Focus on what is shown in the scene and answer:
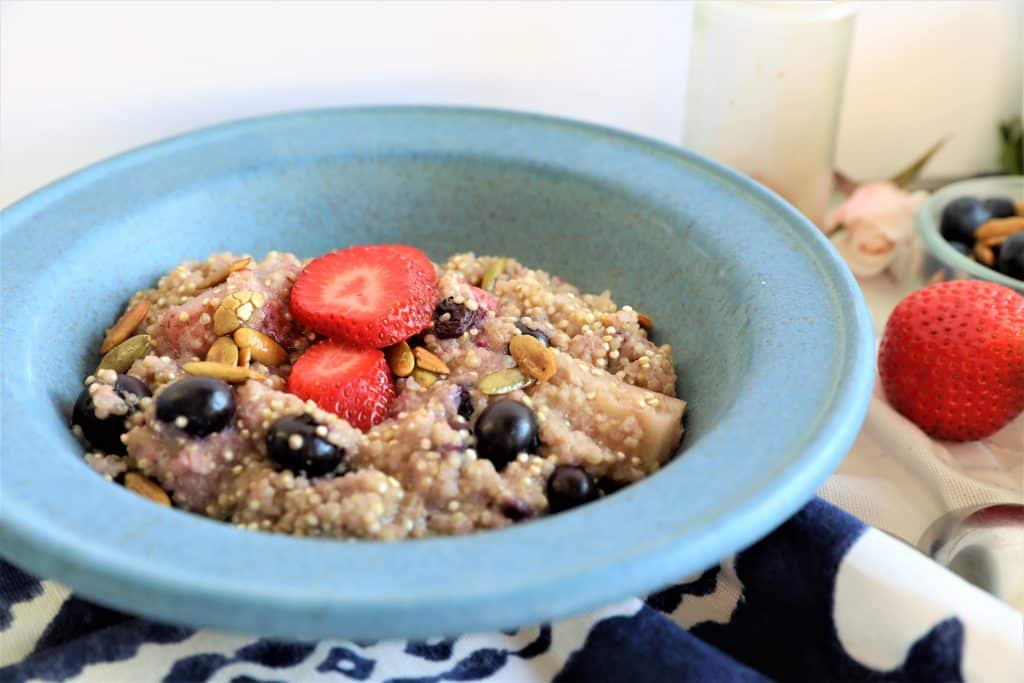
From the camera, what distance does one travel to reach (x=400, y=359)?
3.74ft

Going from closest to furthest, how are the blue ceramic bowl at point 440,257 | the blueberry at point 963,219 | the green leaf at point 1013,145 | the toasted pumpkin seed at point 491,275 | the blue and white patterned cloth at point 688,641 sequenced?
1. the blue ceramic bowl at point 440,257
2. the blue and white patterned cloth at point 688,641
3. the toasted pumpkin seed at point 491,275
4. the blueberry at point 963,219
5. the green leaf at point 1013,145

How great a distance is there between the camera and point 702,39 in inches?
66.9

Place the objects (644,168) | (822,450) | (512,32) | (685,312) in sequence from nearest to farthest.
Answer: (822,450)
(685,312)
(644,168)
(512,32)

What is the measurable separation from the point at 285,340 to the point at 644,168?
592mm

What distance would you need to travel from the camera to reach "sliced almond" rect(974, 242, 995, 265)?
61.4 inches

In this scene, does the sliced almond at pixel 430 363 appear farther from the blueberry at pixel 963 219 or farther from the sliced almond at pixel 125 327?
the blueberry at pixel 963 219

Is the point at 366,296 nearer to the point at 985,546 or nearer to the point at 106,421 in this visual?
the point at 106,421

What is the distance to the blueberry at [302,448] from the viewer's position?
97 centimetres

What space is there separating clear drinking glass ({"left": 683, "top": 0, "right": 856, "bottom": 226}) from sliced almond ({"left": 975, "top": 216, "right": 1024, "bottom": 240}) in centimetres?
30

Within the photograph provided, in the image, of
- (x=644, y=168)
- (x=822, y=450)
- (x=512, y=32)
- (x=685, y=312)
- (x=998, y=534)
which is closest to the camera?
(x=822, y=450)

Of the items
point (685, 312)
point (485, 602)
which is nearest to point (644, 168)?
point (685, 312)

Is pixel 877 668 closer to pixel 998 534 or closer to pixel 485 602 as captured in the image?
pixel 998 534

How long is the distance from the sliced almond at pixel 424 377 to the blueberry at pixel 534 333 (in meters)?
0.12

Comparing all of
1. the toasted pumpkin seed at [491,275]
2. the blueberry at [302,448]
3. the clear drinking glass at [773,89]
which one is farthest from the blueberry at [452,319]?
the clear drinking glass at [773,89]
